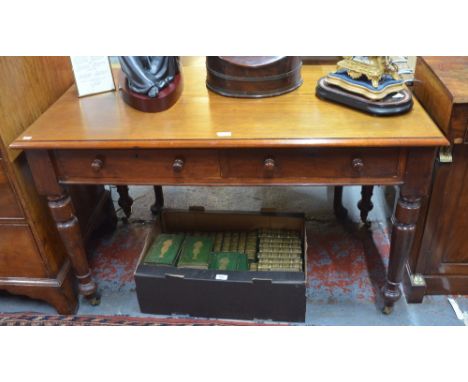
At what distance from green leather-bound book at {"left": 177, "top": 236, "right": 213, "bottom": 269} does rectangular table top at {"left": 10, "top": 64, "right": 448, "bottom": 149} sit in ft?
1.85

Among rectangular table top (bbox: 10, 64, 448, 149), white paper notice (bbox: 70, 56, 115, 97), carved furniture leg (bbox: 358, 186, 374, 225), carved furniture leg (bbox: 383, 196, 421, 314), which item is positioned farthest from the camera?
carved furniture leg (bbox: 358, 186, 374, 225)

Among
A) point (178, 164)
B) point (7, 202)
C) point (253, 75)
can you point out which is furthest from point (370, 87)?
point (7, 202)

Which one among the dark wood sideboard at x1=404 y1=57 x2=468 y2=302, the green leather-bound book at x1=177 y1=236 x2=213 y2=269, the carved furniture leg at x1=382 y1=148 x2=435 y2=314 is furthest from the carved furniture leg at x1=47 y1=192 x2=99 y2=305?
the dark wood sideboard at x1=404 y1=57 x2=468 y2=302

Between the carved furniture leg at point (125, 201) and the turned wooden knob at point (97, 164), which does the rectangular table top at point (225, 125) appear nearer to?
the turned wooden knob at point (97, 164)

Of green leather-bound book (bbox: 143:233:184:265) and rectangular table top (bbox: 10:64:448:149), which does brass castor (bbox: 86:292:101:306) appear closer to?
green leather-bound book (bbox: 143:233:184:265)

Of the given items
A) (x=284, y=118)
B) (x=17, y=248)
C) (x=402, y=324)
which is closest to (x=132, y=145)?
(x=284, y=118)

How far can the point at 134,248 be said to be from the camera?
1.95 meters

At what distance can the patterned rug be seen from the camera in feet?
5.16

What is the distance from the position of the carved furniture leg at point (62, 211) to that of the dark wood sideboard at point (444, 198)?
1114 millimetres

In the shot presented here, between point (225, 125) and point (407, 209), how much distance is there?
0.57 meters

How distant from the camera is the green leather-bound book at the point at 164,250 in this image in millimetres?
1600

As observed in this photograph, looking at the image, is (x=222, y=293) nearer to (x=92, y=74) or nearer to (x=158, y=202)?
(x=158, y=202)

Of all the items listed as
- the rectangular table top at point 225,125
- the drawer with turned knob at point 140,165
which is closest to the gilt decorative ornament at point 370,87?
the rectangular table top at point 225,125

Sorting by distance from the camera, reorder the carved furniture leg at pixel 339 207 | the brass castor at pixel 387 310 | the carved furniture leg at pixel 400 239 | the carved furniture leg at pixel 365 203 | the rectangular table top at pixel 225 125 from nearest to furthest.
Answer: the rectangular table top at pixel 225 125
the carved furniture leg at pixel 400 239
the brass castor at pixel 387 310
the carved furniture leg at pixel 365 203
the carved furniture leg at pixel 339 207
